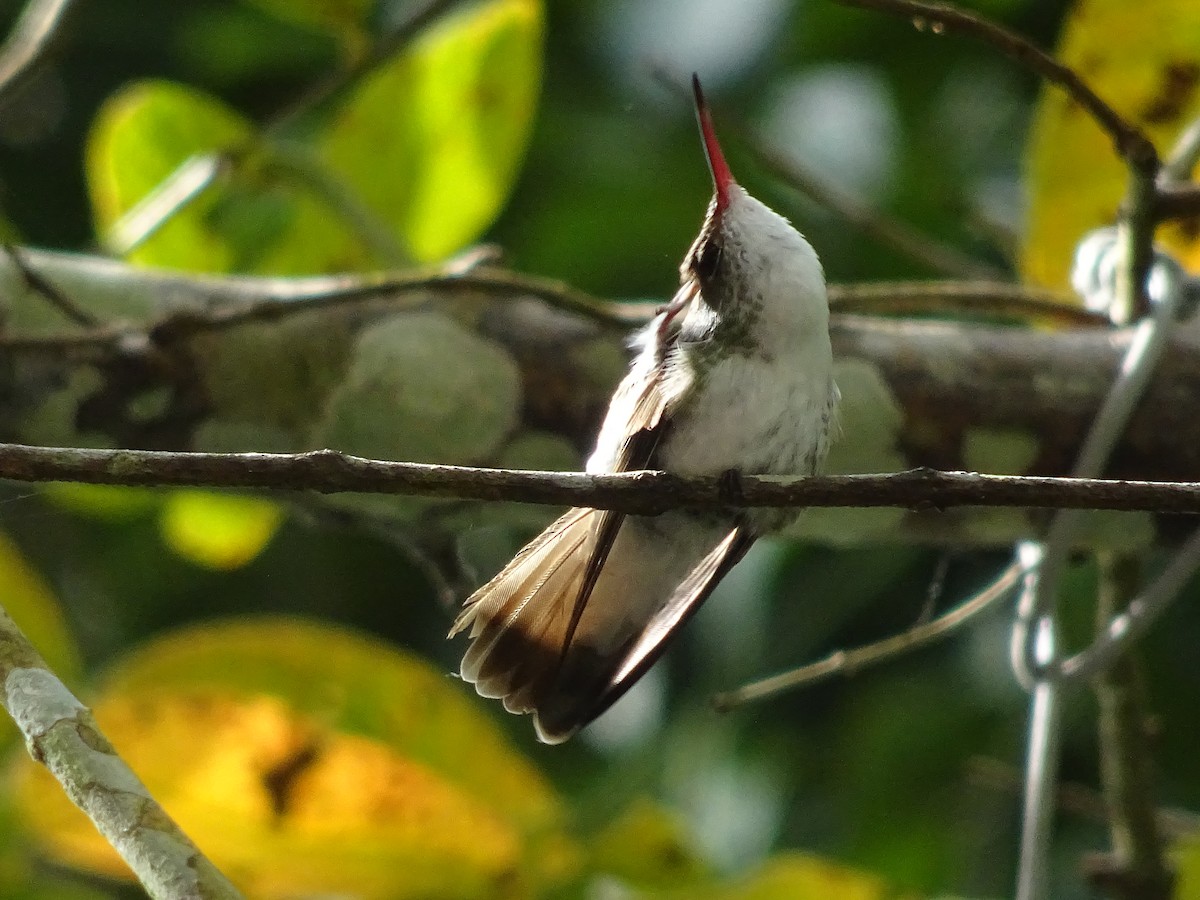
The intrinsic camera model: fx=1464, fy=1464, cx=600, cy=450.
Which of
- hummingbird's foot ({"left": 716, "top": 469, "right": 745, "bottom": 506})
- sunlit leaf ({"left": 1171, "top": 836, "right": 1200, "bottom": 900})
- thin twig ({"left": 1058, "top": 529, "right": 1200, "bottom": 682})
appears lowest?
sunlit leaf ({"left": 1171, "top": 836, "right": 1200, "bottom": 900})

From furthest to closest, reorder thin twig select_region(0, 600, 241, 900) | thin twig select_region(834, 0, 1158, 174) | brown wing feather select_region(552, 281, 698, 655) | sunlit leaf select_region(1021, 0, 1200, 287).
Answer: sunlit leaf select_region(1021, 0, 1200, 287), brown wing feather select_region(552, 281, 698, 655), thin twig select_region(834, 0, 1158, 174), thin twig select_region(0, 600, 241, 900)

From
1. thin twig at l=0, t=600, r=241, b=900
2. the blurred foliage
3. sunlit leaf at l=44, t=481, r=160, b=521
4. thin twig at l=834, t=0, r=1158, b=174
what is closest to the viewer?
thin twig at l=0, t=600, r=241, b=900

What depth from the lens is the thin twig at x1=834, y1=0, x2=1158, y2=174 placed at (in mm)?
1691

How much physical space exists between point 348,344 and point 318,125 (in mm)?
2452

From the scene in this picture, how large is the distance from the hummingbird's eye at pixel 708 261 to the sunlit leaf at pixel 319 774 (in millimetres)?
1104

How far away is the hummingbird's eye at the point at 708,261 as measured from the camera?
219cm

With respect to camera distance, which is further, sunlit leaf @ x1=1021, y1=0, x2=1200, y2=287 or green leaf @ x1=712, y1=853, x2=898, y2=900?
sunlit leaf @ x1=1021, y1=0, x2=1200, y2=287

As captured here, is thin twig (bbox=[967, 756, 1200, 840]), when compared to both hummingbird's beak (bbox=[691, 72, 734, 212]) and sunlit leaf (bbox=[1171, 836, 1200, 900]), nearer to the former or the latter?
sunlit leaf (bbox=[1171, 836, 1200, 900])

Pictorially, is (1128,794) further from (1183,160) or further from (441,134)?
(441,134)

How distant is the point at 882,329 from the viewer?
249 cm

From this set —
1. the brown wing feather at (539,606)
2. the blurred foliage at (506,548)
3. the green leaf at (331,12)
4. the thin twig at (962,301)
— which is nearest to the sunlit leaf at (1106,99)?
the blurred foliage at (506,548)

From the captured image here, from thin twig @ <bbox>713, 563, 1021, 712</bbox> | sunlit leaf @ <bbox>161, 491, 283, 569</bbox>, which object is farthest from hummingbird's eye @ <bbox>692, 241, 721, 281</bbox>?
sunlit leaf @ <bbox>161, 491, 283, 569</bbox>

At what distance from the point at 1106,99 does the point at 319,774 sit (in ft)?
6.87

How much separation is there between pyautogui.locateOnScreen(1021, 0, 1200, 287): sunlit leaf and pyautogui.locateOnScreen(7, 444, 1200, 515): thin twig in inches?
70.3
